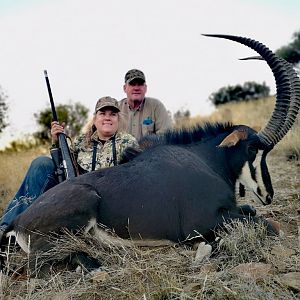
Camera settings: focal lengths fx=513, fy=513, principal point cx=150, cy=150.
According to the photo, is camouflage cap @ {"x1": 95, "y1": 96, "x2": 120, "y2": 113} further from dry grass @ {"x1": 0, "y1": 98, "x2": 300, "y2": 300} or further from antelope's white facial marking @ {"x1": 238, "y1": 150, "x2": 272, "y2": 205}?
dry grass @ {"x1": 0, "y1": 98, "x2": 300, "y2": 300}

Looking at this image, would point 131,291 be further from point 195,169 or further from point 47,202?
point 195,169

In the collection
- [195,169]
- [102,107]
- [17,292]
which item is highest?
[102,107]

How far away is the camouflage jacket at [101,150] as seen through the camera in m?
5.51

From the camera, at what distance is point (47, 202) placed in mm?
4090

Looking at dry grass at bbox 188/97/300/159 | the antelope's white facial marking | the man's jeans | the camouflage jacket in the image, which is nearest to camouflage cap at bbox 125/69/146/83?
dry grass at bbox 188/97/300/159

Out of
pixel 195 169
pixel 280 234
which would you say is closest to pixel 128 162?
pixel 195 169

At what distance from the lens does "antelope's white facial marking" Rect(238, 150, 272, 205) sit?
4.70 metres

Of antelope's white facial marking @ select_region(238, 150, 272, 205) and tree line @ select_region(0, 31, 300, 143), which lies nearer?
antelope's white facial marking @ select_region(238, 150, 272, 205)

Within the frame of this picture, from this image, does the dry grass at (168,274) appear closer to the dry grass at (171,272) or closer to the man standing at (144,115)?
the dry grass at (171,272)

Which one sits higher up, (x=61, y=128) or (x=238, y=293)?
(x=61, y=128)

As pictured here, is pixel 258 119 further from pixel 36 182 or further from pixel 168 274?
pixel 168 274

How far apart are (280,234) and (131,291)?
5.57 ft

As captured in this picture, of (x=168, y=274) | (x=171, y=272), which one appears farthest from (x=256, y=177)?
(x=168, y=274)

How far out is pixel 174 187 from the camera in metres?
4.25
